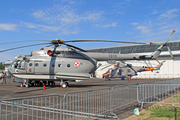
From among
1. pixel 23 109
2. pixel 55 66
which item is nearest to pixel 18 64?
pixel 55 66

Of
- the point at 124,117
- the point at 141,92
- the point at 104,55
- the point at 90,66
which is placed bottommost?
the point at 124,117

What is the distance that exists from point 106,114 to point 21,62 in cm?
1413

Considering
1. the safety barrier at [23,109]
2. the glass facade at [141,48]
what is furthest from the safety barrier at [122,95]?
the glass facade at [141,48]

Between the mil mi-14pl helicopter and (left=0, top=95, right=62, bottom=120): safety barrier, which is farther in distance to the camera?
the mil mi-14pl helicopter

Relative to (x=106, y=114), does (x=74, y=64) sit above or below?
above

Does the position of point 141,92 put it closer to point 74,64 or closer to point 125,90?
point 125,90

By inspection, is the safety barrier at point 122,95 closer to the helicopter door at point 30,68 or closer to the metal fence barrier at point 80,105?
the metal fence barrier at point 80,105

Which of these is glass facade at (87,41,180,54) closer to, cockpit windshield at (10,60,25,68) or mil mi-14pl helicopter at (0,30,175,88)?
mil mi-14pl helicopter at (0,30,175,88)

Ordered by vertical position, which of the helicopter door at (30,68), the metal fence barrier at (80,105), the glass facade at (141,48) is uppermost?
the glass facade at (141,48)

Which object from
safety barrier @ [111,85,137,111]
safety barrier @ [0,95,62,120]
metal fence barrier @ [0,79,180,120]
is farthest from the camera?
safety barrier @ [111,85,137,111]

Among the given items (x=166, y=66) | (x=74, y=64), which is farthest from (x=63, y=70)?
(x=166, y=66)

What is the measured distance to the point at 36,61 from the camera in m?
17.9

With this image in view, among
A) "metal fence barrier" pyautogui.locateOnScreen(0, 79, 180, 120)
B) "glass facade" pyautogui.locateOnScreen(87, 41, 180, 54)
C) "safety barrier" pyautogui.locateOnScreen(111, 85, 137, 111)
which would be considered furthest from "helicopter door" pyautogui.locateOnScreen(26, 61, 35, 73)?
"glass facade" pyautogui.locateOnScreen(87, 41, 180, 54)

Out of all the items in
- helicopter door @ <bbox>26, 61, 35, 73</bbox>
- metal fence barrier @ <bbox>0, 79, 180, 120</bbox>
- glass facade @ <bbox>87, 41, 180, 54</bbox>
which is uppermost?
glass facade @ <bbox>87, 41, 180, 54</bbox>
